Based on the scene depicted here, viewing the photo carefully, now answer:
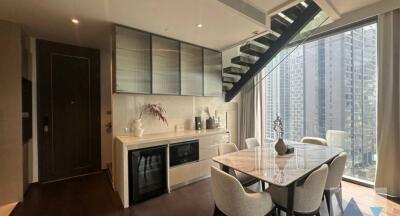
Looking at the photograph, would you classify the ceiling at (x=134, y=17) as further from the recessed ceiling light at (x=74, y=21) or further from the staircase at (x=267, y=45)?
the staircase at (x=267, y=45)

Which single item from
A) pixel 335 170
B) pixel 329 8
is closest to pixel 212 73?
pixel 329 8

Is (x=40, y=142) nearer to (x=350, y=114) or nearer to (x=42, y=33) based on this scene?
(x=42, y=33)

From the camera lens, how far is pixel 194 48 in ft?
12.3

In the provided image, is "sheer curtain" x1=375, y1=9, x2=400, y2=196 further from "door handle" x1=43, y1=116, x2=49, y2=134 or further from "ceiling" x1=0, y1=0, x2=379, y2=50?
"door handle" x1=43, y1=116, x2=49, y2=134

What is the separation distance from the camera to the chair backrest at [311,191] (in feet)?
5.46

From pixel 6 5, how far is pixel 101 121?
2.25 meters

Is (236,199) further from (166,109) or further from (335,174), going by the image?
(166,109)

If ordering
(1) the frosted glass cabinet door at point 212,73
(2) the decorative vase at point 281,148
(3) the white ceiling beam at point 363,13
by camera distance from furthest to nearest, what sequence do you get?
1. (1) the frosted glass cabinet door at point 212,73
2. (3) the white ceiling beam at point 363,13
3. (2) the decorative vase at point 281,148

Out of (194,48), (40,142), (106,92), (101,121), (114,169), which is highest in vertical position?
(194,48)

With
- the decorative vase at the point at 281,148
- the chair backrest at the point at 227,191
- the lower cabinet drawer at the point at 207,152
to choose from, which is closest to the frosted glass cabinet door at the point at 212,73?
the lower cabinet drawer at the point at 207,152

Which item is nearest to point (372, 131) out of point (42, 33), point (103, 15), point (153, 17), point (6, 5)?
point (153, 17)

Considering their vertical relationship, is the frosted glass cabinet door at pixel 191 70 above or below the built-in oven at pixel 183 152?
above

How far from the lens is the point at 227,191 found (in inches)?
62.6

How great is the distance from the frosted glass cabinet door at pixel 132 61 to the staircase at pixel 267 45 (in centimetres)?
184
